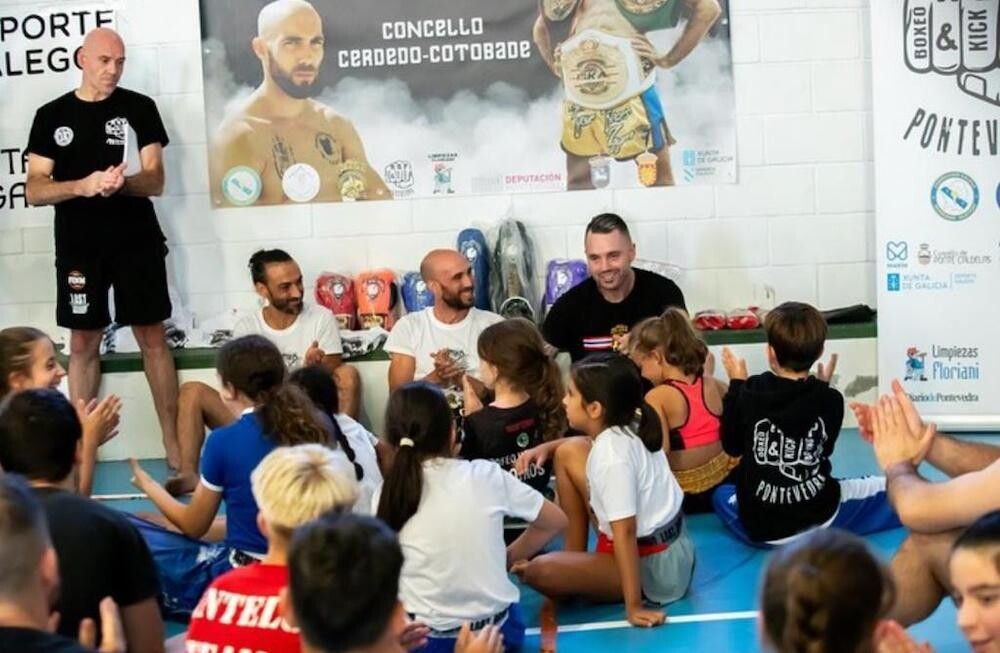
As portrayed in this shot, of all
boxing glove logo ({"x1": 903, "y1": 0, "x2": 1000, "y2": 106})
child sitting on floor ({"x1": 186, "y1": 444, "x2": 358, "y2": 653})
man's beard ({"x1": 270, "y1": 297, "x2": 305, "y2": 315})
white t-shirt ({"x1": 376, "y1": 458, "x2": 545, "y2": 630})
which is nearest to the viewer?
child sitting on floor ({"x1": 186, "y1": 444, "x2": 358, "y2": 653})

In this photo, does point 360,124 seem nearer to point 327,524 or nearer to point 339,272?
point 339,272

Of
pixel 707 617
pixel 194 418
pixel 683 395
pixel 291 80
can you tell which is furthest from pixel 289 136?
pixel 707 617

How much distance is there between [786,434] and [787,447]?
5 centimetres

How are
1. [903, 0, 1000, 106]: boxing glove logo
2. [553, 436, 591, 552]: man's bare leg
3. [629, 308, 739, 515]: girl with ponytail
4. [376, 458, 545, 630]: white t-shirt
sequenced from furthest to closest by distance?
1. [903, 0, 1000, 106]: boxing glove logo
2. [629, 308, 739, 515]: girl with ponytail
3. [553, 436, 591, 552]: man's bare leg
4. [376, 458, 545, 630]: white t-shirt

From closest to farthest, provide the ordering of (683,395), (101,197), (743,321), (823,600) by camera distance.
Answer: (823,600) → (683,395) → (101,197) → (743,321)

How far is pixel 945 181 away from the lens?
7.09 meters

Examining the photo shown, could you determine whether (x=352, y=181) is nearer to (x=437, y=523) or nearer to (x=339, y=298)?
(x=339, y=298)

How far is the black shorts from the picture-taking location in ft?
22.9

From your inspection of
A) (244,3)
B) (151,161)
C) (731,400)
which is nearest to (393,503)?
(731,400)

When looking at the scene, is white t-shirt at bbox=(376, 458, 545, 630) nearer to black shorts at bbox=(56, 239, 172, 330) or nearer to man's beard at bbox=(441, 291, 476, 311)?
man's beard at bbox=(441, 291, 476, 311)

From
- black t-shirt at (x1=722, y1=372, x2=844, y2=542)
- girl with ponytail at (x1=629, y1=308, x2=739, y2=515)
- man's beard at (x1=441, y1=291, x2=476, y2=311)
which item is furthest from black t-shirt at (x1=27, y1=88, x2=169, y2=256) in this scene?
black t-shirt at (x1=722, y1=372, x2=844, y2=542)

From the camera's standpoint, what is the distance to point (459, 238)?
746cm

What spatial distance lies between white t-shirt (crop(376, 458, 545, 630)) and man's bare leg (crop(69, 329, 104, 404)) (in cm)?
355

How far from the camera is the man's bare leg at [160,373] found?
7117 millimetres
